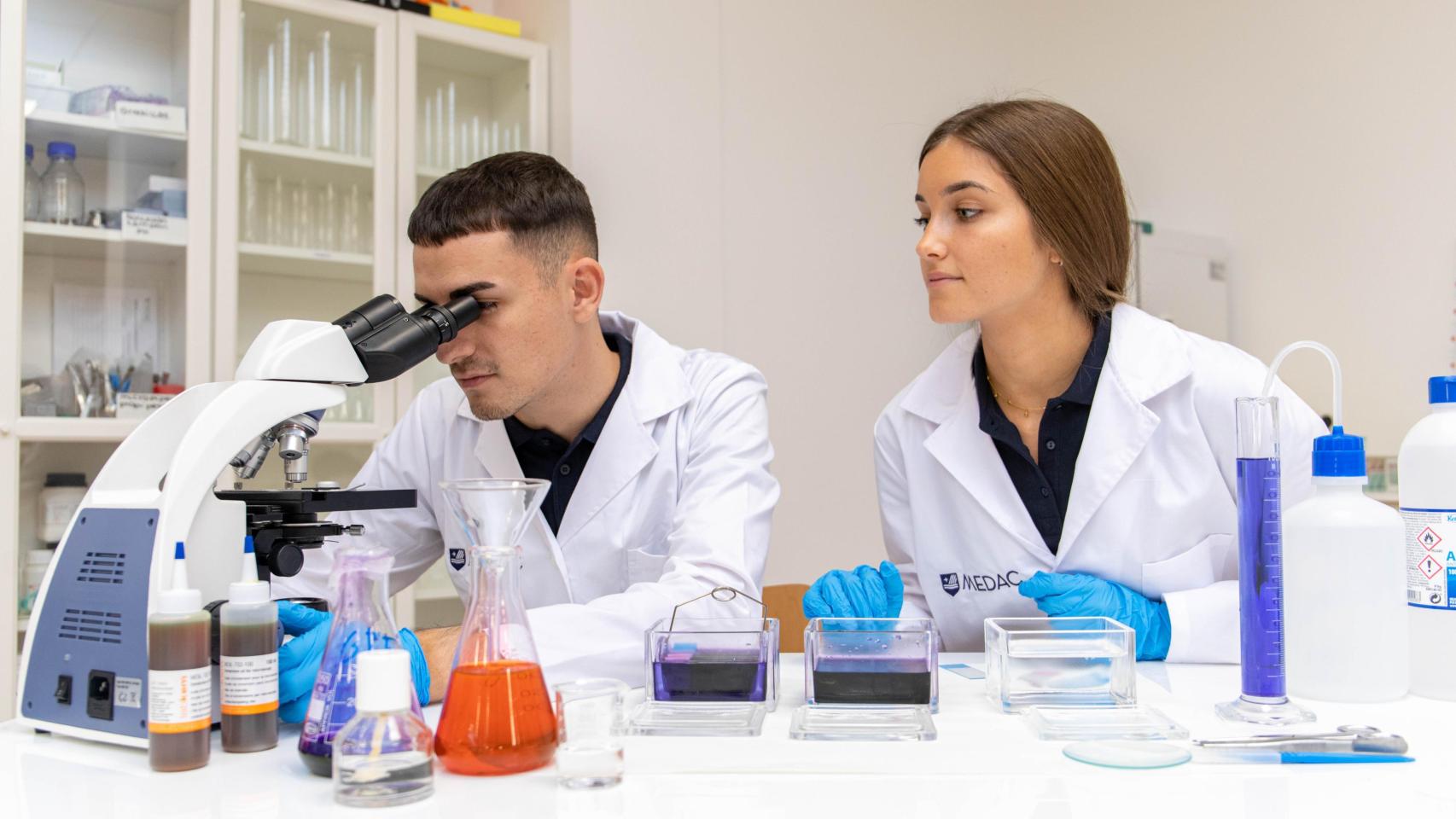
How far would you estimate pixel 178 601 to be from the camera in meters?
0.89

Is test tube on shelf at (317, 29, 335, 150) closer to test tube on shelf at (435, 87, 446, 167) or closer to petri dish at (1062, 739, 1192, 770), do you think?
test tube on shelf at (435, 87, 446, 167)

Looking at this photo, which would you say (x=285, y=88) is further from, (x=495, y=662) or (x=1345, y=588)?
(x=1345, y=588)

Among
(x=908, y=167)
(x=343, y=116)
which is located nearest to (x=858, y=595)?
(x=343, y=116)

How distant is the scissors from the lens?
0.87 m

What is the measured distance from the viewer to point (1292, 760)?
2.81 feet

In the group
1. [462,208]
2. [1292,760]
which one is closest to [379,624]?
[1292,760]

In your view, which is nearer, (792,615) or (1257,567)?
(1257,567)

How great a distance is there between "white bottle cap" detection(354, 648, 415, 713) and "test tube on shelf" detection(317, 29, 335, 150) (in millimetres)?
2317

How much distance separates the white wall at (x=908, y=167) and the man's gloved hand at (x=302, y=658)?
2.07 m

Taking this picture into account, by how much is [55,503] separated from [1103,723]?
226cm

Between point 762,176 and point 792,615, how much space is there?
171cm

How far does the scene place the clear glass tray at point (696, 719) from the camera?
0.96 m

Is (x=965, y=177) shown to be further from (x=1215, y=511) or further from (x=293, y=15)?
(x=293, y=15)

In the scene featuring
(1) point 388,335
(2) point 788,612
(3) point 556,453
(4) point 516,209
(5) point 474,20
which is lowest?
(2) point 788,612
